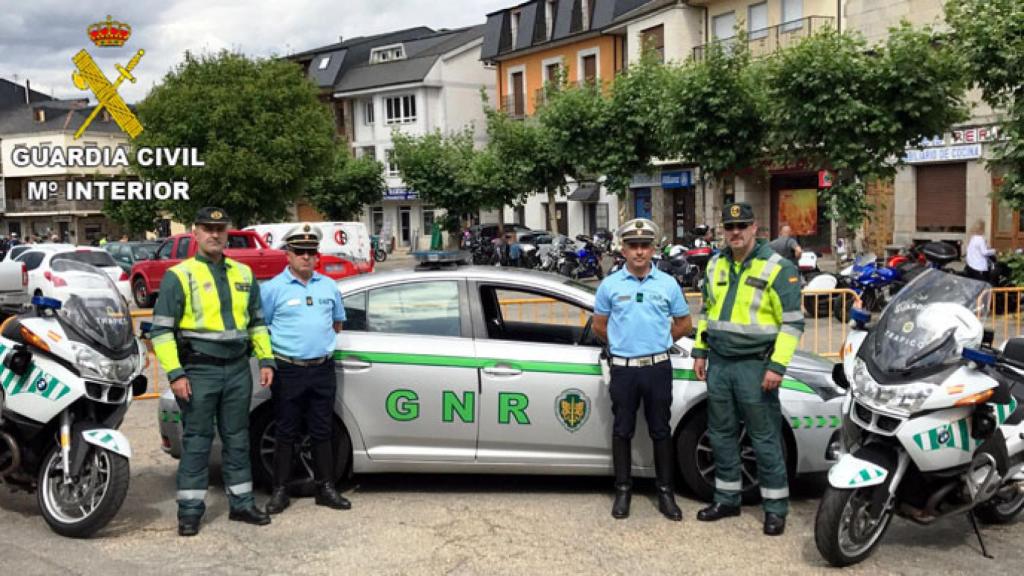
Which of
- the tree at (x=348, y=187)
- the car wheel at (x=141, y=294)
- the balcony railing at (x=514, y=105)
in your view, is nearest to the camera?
the car wheel at (x=141, y=294)

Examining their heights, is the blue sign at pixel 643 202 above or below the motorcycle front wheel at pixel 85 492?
above

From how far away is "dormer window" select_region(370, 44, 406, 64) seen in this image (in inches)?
2125

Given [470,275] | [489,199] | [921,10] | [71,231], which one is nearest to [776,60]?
[921,10]

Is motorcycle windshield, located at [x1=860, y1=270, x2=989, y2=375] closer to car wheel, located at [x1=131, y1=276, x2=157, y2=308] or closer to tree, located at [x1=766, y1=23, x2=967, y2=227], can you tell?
tree, located at [x1=766, y1=23, x2=967, y2=227]

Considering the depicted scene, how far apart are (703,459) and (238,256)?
1689 centimetres

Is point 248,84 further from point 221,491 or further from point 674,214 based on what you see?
point 221,491

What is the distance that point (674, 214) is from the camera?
3734 cm

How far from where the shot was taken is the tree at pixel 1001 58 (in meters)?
13.7

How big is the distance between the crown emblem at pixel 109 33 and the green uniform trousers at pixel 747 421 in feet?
97.8

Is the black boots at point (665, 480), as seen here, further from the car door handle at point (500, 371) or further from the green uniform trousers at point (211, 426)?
the green uniform trousers at point (211, 426)

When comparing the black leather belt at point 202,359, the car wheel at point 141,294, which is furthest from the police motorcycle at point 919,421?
the car wheel at point 141,294

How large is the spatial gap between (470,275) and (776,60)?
44.2 ft

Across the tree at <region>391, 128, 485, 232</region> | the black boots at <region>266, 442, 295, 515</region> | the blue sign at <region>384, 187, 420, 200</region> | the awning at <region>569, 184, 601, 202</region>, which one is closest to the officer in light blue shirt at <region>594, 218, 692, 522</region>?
the black boots at <region>266, 442, 295, 515</region>

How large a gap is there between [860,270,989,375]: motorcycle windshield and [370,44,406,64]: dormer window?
2008 inches
